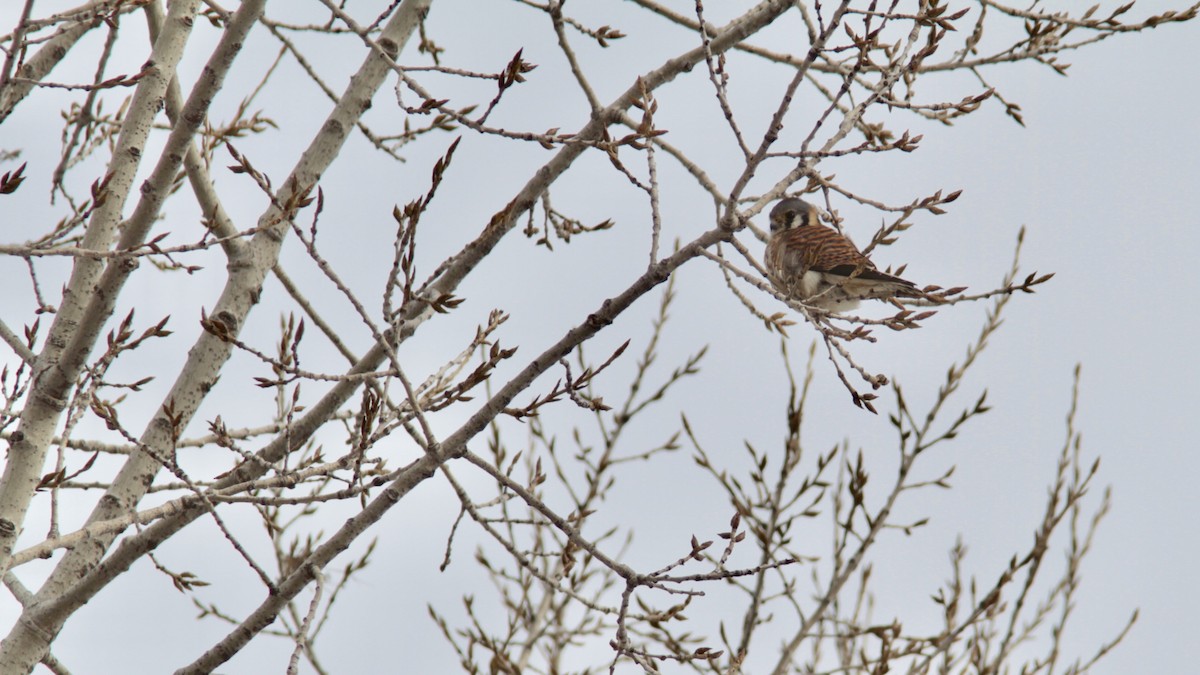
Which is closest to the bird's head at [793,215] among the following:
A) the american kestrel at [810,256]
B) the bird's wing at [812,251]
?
the american kestrel at [810,256]

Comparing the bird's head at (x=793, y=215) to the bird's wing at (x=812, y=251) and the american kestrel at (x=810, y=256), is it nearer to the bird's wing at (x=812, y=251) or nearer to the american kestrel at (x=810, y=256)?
the american kestrel at (x=810, y=256)

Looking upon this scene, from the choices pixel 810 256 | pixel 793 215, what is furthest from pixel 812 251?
pixel 793 215

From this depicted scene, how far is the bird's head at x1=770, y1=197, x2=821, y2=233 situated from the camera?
6516 millimetres

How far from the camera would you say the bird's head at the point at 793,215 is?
21.4 feet

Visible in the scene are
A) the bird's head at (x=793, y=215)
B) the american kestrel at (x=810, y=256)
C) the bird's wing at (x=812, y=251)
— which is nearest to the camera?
the american kestrel at (x=810, y=256)

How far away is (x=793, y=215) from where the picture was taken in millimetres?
6527

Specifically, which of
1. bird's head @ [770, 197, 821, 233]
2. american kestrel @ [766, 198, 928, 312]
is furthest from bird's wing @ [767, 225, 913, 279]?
bird's head @ [770, 197, 821, 233]

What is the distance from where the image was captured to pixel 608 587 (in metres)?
6.20

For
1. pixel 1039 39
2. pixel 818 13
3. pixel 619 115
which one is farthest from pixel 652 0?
pixel 818 13

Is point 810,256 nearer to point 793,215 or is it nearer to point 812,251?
point 812,251

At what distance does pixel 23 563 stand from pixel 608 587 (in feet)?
10.9

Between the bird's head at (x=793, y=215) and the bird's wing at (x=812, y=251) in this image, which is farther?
the bird's head at (x=793, y=215)

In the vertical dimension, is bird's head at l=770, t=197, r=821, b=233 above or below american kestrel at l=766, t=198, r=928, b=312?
above

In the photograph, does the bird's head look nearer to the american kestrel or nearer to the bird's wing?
the american kestrel
